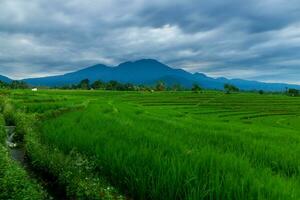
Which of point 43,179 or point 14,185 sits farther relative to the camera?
point 43,179

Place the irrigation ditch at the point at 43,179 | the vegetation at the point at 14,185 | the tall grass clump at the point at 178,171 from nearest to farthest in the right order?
the tall grass clump at the point at 178,171 → the vegetation at the point at 14,185 → the irrigation ditch at the point at 43,179

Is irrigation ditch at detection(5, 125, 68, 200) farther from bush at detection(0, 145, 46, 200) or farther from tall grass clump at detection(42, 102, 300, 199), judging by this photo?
tall grass clump at detection(42, 102, 300, 199)

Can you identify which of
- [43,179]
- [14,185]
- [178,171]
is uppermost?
[178,171]

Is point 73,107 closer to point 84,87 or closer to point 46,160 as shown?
point 46,160

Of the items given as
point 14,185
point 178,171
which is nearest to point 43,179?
point 14,185

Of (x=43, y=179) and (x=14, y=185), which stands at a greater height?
(x=14, y=185)

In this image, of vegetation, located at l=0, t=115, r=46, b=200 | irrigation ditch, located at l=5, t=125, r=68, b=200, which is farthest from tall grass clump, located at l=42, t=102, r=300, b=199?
vegetation, located at l=0, t=115, r=46, b=200

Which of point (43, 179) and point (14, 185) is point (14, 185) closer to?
point (14, 185)

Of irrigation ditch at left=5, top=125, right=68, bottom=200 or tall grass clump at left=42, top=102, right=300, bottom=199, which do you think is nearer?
tall grass clump at left=42, top=102, right=300, bottom=199

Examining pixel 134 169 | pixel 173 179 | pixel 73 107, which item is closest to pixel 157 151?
pixel 134 169

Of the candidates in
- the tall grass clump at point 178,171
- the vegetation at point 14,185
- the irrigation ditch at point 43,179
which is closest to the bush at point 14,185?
the vegetation at point 14,185

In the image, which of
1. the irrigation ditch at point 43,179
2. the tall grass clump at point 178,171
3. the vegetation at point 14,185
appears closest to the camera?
the tall grass clump at point 178,171

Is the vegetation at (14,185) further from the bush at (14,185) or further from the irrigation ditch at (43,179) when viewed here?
the irrigation ditch at (43,179)

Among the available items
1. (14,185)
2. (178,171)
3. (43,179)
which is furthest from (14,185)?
(43,179)
